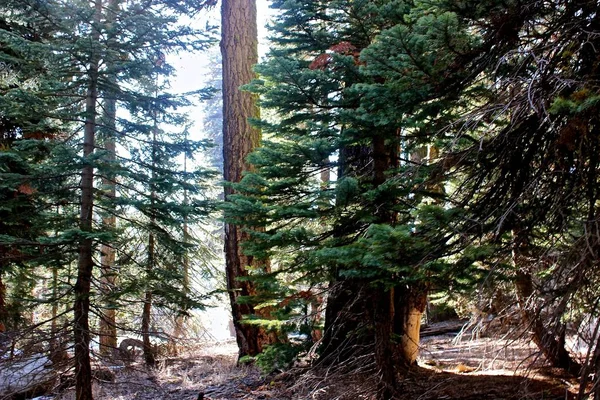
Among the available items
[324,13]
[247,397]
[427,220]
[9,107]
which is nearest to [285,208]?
[427,220]

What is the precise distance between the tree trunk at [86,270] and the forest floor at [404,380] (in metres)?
0.56

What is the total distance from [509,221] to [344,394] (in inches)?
91.5

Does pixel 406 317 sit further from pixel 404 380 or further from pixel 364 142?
pixel 364 142

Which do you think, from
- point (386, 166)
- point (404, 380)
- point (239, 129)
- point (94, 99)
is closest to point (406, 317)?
point (404, 380)

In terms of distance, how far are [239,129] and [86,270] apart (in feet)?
12.1

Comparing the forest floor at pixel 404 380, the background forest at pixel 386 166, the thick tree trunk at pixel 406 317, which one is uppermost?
the background forest at pixel 386 166

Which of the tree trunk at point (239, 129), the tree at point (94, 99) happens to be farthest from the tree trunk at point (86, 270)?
the tree trunk at point (239, 129)

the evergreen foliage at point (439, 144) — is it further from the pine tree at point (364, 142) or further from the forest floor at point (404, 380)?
the forest floor at point (404, 380)

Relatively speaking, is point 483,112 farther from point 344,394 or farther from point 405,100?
point 344,394

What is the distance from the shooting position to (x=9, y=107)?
20.7ft

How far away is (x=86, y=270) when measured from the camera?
5.75 m

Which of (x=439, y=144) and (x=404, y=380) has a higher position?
(x=439, y=144)

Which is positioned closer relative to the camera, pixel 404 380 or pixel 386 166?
pixel 386 166

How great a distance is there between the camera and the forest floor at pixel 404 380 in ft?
14.2
